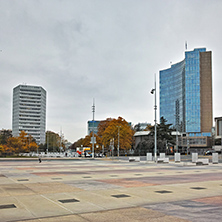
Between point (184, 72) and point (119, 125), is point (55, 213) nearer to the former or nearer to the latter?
point (119, 125)

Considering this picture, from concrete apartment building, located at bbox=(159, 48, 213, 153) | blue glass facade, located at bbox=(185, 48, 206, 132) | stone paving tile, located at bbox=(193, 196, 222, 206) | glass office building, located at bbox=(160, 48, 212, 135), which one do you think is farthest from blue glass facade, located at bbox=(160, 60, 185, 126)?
stone paving tile, located at bbox=(193, 196, 222, 206)

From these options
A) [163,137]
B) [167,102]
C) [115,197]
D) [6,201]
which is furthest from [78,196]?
[167,102]

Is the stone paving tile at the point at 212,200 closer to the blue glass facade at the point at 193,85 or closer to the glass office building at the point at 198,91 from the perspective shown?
the glass office building at the point at 198,91

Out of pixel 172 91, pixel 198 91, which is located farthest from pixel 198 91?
pixel 172 91

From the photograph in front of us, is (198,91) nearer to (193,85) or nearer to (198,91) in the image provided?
(198,91)

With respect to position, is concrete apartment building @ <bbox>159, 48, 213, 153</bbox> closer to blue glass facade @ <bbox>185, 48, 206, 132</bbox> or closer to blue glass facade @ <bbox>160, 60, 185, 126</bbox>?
blue glass facade @ <bbox>185, 48, 206, 132</bbox>

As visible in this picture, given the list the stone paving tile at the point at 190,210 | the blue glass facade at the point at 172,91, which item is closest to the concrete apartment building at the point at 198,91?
the blue glass facade at the point at 172,91

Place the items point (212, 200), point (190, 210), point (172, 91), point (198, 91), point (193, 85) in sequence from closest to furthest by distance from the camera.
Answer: point (190, 210), point (212, 200), point (193, 85), point (198, 91), point (172, 91)

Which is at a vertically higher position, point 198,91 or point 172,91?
point 172,91

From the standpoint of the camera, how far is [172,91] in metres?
176

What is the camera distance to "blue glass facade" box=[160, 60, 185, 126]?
168250 mm

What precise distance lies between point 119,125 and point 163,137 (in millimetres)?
23878

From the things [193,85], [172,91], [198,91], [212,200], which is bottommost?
[212,200]

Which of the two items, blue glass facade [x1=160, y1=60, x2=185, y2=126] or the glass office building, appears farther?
blue glass facade [x1=160, y1=60, x2=185, y2=126]
